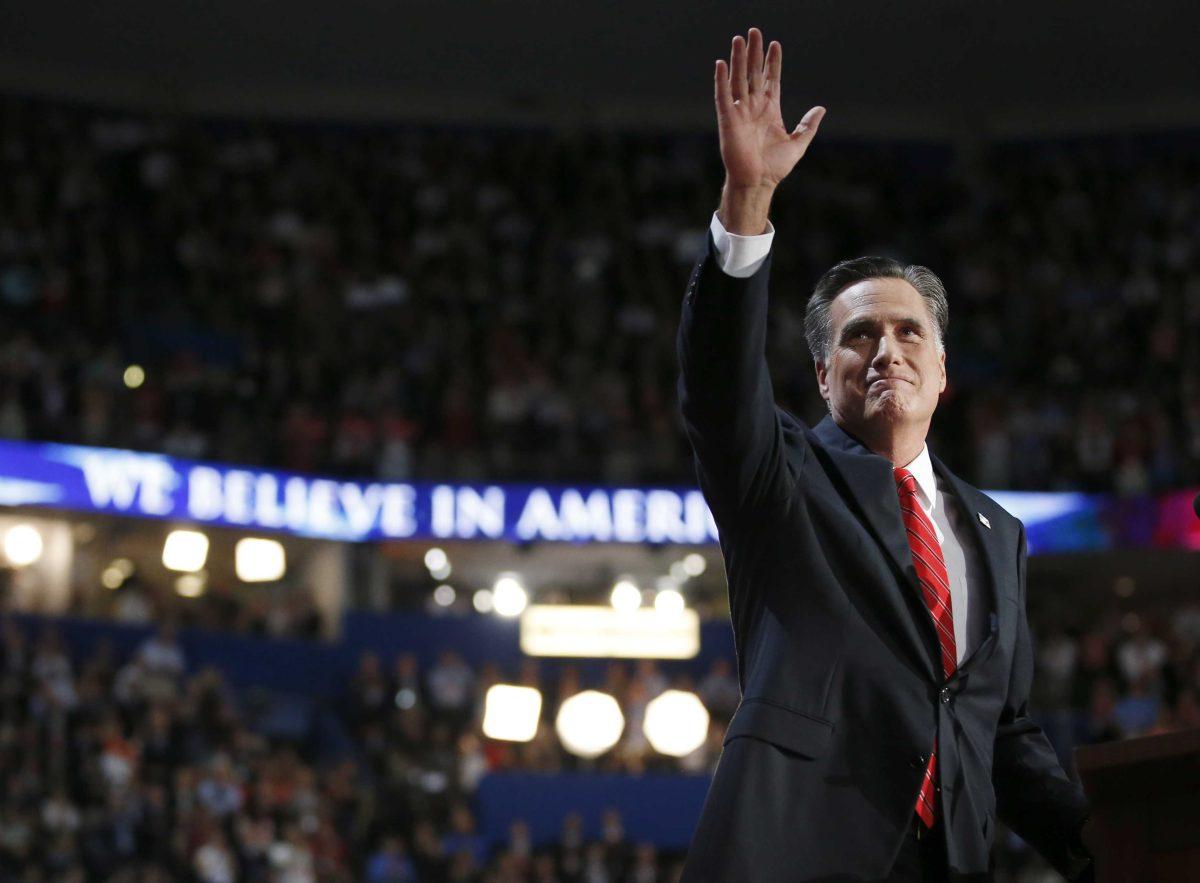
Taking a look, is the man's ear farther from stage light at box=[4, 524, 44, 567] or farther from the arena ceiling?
the arena ceiling

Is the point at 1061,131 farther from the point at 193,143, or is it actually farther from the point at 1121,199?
the point at 193,143

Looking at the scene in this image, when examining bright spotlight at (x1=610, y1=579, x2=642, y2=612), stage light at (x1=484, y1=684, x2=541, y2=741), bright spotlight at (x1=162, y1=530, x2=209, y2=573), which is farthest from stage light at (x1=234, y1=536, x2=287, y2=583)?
stage light at (x1=484, y1=684, x2=541, y2=741)

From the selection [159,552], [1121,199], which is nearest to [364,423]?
[159,552]

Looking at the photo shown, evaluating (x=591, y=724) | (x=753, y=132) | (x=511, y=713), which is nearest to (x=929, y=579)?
(x=753, y=132)

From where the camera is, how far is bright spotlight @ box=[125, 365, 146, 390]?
57.8 feet

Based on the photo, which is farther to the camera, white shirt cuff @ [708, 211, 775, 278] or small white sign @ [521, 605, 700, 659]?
small white sign @ [521, 605, 700, 659]

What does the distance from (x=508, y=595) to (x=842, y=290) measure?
17.7 metres

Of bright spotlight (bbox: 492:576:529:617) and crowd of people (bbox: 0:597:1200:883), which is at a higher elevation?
bright spotlight (bbox: 492:576:529:617)

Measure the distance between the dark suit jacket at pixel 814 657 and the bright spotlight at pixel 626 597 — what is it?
53.0ft

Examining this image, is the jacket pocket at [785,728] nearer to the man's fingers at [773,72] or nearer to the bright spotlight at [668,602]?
the man's fingers at [773,72]

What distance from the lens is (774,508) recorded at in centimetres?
255

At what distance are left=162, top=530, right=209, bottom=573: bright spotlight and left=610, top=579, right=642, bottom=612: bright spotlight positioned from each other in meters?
4.33

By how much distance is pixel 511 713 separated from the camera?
16422 mm

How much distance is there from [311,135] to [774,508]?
21.3 metres
